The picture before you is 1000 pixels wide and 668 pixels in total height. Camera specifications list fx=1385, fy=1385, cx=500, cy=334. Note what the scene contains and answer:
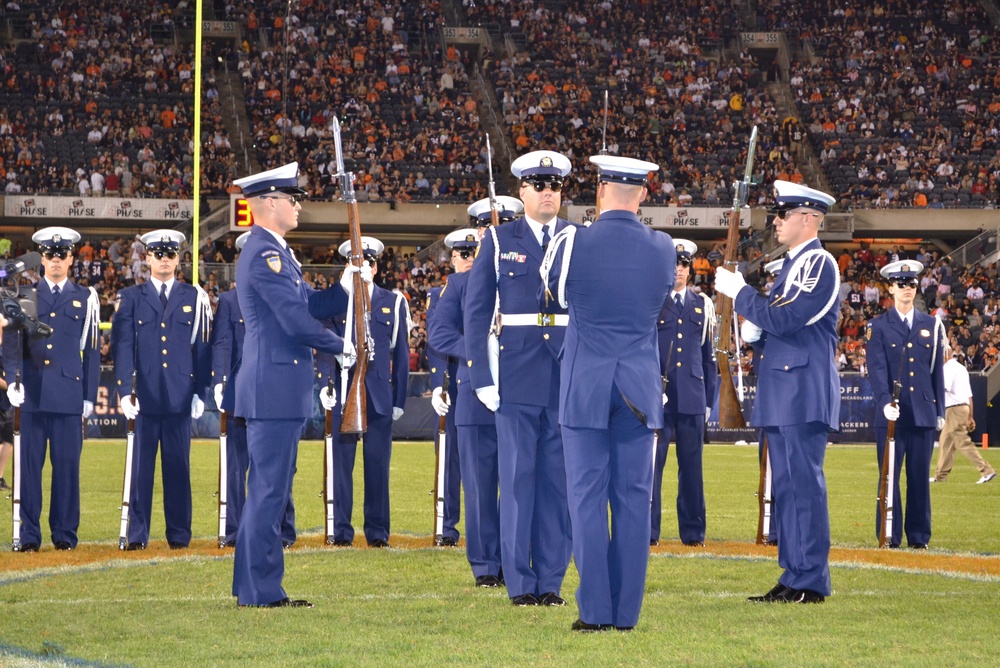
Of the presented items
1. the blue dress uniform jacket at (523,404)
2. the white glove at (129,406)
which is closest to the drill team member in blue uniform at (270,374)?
the blue dress uniform jacket at (523,404)

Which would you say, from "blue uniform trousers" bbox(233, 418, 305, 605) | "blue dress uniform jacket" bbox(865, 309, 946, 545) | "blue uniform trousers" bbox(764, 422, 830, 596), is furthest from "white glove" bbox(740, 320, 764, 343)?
"blue dress uniform jacket" bbox(865, 309, 946, 545)

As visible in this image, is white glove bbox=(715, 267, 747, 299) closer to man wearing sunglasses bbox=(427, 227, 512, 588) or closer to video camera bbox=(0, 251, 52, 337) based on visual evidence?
man wearing sunglasses bbox=(427, 227, 512, 588)

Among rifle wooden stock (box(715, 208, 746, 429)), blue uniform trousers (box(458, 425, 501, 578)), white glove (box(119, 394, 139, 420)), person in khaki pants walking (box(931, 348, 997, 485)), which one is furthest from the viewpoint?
person in khaki pants walking (box(931, 348, 997, 485))

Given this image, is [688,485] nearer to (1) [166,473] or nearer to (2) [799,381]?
(2) [799,381]

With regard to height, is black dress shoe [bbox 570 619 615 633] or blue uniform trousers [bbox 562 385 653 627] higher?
blue uniform trousers [bbox 562 385 653 627]

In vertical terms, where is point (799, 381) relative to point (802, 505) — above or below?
above

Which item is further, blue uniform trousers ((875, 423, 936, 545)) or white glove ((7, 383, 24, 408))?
blue uniform trousers ((875, 423, 936, 545))

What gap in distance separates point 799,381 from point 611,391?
1720mm

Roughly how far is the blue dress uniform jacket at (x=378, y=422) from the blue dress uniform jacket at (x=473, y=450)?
139 centimetres

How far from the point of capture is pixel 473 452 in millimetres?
8727

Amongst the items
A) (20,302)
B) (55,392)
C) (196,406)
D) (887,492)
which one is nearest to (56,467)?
(55,392)

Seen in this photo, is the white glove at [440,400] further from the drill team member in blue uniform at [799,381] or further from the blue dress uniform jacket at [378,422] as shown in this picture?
the drill team member in blue uniform at [799,381]

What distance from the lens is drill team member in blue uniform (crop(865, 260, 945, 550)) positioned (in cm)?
1060

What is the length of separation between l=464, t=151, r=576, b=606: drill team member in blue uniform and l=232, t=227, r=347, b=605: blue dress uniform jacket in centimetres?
87
